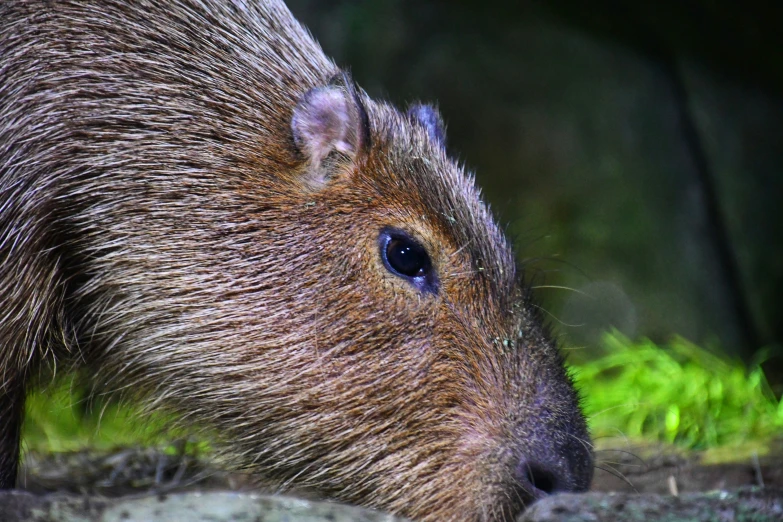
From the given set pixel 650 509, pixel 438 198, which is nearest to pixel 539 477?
pixel 650 509

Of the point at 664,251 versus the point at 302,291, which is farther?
the point at 664,251

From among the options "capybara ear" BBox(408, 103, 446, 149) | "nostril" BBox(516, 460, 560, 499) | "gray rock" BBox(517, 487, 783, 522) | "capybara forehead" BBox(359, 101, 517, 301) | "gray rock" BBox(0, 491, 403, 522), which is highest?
"capybara ear" BBox(408, 103, 446, 149)

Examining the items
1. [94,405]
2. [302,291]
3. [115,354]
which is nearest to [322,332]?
[302,291]

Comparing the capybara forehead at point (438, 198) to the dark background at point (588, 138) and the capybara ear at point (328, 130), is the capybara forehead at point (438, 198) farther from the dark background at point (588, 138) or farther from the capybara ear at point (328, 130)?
the dark background at point (588, 138)

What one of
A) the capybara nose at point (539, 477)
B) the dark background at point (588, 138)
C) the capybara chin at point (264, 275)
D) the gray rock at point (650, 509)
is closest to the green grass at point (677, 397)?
the dark background at point (588, 138)

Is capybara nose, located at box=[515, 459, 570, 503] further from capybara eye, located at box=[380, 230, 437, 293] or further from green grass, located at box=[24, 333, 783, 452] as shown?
green grass, located at box=[24, 333, 783, 452]

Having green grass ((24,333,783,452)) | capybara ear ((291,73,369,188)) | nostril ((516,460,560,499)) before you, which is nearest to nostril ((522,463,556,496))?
nostril ((516,460,560,499))

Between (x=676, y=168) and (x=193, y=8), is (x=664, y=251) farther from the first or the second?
(x=193, y=8)
